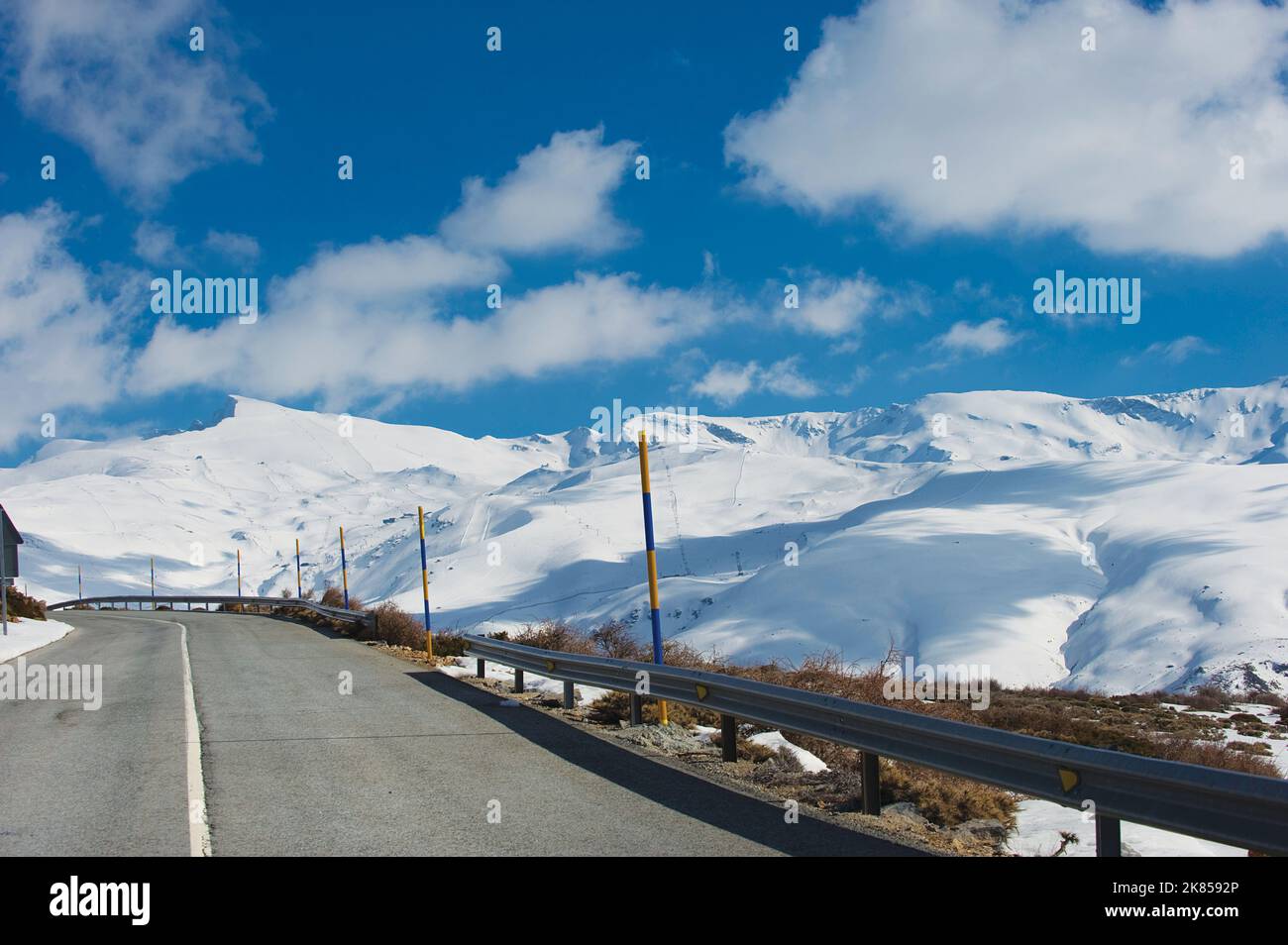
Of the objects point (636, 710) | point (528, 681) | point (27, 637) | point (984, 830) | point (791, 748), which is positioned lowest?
point (528, 681)

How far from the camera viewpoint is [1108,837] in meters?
5.78

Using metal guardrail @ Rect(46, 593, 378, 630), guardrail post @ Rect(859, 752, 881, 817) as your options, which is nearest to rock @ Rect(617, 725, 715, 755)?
guardrail post @ Rect(859, 752, 881, 817)

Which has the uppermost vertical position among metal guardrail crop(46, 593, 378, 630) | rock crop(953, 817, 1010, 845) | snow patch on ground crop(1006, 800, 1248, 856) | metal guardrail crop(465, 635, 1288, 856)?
metal guardrail crop(465, 635, 1288, 856)

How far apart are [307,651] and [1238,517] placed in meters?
139

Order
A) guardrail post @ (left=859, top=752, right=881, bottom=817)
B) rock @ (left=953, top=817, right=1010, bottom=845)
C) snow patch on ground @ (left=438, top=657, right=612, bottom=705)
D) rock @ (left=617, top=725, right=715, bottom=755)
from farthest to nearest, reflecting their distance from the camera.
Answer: snow patch on ground @ (left=438, top=657, right=612, bottom=705) < rock @ (left=617, top=725, right=715, bottom=755) < rock @ (left=953, top=817, right=1010, bottom=845) < guardrail post @ (left=859, top=752, right=881, bottom=817)

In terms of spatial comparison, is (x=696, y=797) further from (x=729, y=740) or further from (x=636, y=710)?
(x=636, y=710)

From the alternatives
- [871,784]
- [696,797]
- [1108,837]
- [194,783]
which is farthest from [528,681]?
[1108,837]

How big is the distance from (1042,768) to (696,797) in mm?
2754

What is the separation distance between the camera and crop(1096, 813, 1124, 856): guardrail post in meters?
5.74

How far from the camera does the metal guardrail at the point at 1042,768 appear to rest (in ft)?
16.4

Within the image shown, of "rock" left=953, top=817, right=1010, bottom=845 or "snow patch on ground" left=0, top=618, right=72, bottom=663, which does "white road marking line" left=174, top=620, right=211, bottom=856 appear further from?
"snow patch on ground" left=0, top=618, right=72, bottom=663
